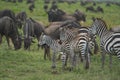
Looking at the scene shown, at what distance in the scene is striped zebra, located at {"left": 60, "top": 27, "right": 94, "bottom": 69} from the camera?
1380 centimetres

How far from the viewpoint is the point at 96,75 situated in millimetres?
12984

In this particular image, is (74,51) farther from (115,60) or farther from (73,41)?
(115,60)

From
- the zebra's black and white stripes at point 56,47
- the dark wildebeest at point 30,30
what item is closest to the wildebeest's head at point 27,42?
the dark wildebeest at point 30,30

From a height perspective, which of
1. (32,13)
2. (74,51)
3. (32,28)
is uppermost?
(32,13)

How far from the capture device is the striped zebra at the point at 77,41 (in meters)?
13.8

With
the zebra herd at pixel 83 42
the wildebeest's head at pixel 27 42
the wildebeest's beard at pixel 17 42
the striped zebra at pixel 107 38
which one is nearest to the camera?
the striped zebra at pixel 107 38

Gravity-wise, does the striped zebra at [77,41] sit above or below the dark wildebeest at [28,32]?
below

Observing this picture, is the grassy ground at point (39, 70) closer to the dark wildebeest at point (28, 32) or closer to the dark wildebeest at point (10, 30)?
the dark wildebeest at point (28, 32)

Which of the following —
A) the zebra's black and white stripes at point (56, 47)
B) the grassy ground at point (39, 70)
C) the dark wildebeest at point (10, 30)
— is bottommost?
the grassy ground at point (39, 70)

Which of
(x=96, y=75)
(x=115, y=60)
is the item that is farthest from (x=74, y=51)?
(x=115, y=60)

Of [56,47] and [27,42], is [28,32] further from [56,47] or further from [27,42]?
[56,47]

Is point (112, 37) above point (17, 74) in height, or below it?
above

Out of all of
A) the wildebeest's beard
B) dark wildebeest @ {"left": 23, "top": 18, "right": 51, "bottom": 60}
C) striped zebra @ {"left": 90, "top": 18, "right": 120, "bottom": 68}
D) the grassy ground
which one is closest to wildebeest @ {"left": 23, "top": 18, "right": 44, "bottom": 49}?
dark wildebeest @ {"left": 23, "top": 18, "right": 51, "bottom": 60}

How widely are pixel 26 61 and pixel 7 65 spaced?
1752 millimetres
